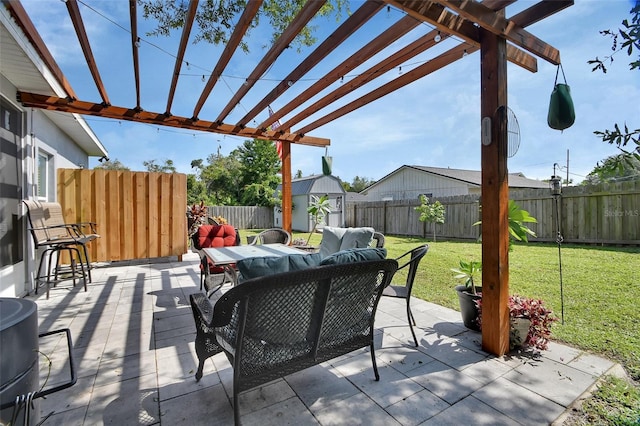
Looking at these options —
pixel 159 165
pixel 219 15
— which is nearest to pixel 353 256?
pixel 219 15

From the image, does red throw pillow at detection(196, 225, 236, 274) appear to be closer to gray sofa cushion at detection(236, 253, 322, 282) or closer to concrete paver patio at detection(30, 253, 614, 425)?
concrete paver patio at detection(30, 253, 614, 425)

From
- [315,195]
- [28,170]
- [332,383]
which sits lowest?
[332,383]

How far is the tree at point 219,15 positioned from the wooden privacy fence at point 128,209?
376 cm

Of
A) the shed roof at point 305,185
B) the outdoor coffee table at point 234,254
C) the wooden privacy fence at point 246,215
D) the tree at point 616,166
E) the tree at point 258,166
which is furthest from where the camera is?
the tree at point 258,166

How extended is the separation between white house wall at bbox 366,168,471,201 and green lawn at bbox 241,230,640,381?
7.43 metres

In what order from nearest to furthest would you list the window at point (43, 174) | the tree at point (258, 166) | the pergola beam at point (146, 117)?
the pergola beam at point (146, 117), the window at point (43, 174), the tree at point (258, 166)

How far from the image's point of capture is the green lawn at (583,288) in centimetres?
261

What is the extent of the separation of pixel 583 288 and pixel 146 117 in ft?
22.7

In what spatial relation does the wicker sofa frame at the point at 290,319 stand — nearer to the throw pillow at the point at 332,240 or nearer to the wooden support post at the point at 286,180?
the throw pillow at the point at 332,240

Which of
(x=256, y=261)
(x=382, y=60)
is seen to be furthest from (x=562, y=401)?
(x=382, y=60)

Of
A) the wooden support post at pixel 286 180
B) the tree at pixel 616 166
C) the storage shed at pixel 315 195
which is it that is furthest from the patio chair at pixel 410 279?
the storage shed at pixel 315 195

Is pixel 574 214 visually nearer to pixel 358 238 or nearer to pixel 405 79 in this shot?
pixel 405 79

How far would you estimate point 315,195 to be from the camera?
53.1ft

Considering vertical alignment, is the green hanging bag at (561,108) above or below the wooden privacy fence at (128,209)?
above
